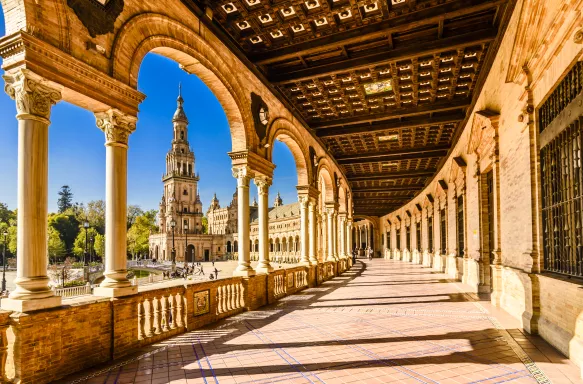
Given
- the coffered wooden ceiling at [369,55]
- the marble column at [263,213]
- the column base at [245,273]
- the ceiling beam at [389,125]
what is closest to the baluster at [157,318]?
the column base at [245,273]

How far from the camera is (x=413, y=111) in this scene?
554 inches

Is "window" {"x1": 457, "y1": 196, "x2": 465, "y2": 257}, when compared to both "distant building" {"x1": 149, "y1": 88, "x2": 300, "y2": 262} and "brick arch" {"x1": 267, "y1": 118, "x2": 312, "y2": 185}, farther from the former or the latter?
"distant building" {"x1": 149, "y1": 88, "x2": 300, "y2": 262}

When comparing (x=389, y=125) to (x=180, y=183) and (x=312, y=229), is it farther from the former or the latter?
(x=180, y=183)

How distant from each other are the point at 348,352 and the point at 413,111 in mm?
10445

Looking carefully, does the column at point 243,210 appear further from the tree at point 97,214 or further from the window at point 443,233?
the tree at point 97,214

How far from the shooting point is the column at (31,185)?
16.0 ft

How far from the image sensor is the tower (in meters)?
88.2

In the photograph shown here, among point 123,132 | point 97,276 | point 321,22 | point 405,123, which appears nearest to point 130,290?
point 123,132

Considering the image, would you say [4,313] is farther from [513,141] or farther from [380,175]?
[380,175]

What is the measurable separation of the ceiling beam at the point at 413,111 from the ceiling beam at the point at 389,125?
10.5 inches

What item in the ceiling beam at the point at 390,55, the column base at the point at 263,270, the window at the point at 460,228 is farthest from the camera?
the window at the point at 460,228

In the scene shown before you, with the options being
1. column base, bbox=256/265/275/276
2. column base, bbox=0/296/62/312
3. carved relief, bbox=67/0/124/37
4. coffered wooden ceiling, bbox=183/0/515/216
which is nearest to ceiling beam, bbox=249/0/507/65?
coffered wooden ceiling, bbox=183/0/515/216

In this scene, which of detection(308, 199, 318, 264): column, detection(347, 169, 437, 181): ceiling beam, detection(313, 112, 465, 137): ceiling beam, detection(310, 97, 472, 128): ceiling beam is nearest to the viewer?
detection(310, 97, 472, 128): ceiling beam

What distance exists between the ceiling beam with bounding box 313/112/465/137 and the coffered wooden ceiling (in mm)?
40
